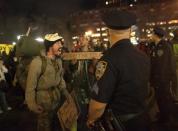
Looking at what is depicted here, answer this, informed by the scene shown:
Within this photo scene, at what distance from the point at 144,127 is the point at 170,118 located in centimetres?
482

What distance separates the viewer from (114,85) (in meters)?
3.62

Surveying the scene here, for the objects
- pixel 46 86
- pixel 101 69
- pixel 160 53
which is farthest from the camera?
pixel 160 53

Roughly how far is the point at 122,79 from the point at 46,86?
1.82 metres

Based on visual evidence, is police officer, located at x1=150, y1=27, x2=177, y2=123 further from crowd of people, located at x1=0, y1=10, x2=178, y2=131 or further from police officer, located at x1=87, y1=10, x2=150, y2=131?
police officer, located at x1=87, y1=10, x2=150, y2=131

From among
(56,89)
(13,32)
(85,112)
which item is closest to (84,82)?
(56,89)

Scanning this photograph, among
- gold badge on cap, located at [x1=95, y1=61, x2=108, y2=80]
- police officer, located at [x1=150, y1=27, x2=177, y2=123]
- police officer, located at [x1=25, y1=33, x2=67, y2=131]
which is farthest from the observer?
police officer, located at [x1=150, y1=27, x2=177, y2=123]

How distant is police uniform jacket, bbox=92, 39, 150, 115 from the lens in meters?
3.59

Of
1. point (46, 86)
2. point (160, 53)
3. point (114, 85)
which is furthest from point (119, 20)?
point (160, 53)

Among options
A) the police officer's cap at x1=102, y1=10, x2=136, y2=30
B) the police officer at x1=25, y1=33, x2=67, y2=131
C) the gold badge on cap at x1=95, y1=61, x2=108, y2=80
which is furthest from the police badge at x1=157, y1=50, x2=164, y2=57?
the gold badge on cap at x1=95, y1=61, x2=108, y2=80

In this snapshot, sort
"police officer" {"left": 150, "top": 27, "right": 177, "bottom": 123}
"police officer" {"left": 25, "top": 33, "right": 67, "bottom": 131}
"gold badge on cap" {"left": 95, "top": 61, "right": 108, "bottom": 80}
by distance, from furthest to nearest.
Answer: "police officer" {"left": 150, "top": 27, "right": 177, "bottom": 123} → "police officer" {"left": 25, "top": 33, "right": 67, "bottom": 131} → "gold badge on cap" {"left": 95, "top": 61, "right": 108, "bottom": 80}

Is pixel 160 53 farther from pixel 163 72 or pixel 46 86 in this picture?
pixel 46 86

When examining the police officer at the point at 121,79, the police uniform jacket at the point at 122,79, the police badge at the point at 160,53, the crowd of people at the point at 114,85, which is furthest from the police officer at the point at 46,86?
the police badge at the point at 160,53

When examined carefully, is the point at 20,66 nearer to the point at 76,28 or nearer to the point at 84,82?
the point at 84,82

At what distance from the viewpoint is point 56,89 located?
5.42m
